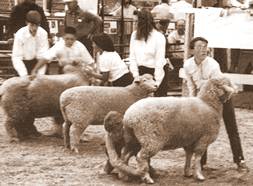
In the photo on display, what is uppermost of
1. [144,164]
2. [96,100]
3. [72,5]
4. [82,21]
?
[72,5]

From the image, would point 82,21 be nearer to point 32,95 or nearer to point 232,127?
point 32,95

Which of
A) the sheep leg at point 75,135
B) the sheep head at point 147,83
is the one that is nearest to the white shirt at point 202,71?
the sheep head at point 147,83

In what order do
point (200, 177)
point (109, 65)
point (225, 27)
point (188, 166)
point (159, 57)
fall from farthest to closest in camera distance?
1. point (225, 27)
2. point (109, 65)
3. point (159, 57)
4. point (188, 166)
5. point (200, 177)

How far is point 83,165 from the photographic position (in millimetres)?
6973

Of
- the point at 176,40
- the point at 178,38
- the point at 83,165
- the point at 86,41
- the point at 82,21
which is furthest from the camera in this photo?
the point at 178,38

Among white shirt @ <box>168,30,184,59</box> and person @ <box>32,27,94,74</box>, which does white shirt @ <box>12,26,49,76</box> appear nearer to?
person @ <box>32,27,94,74</box>

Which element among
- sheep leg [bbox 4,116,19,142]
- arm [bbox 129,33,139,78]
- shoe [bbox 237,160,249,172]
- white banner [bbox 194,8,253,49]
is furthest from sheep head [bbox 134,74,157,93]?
white banner [bbox 194,8,253,49]

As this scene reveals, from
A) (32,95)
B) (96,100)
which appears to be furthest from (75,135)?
(32,95)

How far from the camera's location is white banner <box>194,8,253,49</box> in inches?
442

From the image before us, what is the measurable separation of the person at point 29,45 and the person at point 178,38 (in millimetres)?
4582

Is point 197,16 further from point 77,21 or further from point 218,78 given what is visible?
point 218,78

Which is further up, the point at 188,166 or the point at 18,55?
the point at 18,55

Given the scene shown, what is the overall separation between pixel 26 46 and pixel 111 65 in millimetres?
1345

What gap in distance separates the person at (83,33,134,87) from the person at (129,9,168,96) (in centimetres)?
27
